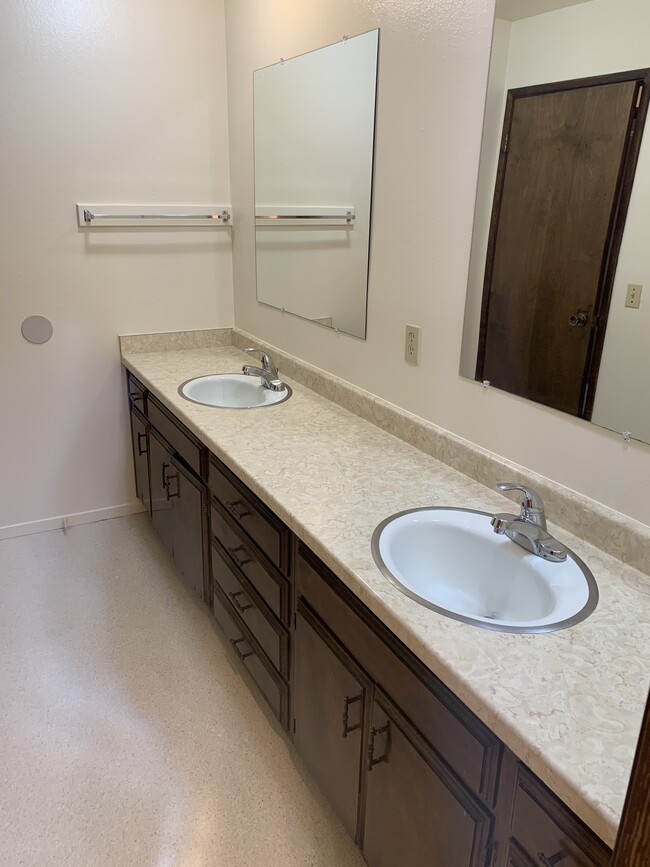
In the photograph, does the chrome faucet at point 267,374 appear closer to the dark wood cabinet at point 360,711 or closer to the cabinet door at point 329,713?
the dark wood cabinet at point 360,711

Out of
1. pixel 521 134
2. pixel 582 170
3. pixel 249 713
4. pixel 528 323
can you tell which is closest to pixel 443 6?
pixel 521 134

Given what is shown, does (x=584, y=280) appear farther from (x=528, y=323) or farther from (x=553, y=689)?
(x=553, y=689)

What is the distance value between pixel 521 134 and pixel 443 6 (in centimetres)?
44

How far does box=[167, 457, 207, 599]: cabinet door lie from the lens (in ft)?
7.00

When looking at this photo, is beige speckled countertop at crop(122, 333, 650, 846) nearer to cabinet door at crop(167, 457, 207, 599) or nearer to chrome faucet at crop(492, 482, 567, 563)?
chrome faucet at crop(492, 482, 567, 563)

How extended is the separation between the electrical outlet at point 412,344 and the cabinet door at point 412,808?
3.14 feet

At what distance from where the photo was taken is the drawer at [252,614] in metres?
1.66

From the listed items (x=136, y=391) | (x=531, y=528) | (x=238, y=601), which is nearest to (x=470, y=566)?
(x=531, y=528)

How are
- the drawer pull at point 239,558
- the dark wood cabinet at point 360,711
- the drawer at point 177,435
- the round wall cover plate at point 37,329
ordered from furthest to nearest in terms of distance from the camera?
the round wall cover plate at point 37,329, the drawer at point 177,435, the drawer pull at point 239,558, the dark wood cabinet at point 360,711

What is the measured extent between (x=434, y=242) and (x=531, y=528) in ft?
2.64

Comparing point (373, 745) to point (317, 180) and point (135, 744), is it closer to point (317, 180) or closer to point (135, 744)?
point (135, 744)

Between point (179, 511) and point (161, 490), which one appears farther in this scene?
point (161, 490)

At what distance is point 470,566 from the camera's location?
4.57 feet

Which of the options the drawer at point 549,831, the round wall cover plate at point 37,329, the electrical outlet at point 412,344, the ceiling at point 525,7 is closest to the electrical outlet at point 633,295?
the ceiling at point 525,7
